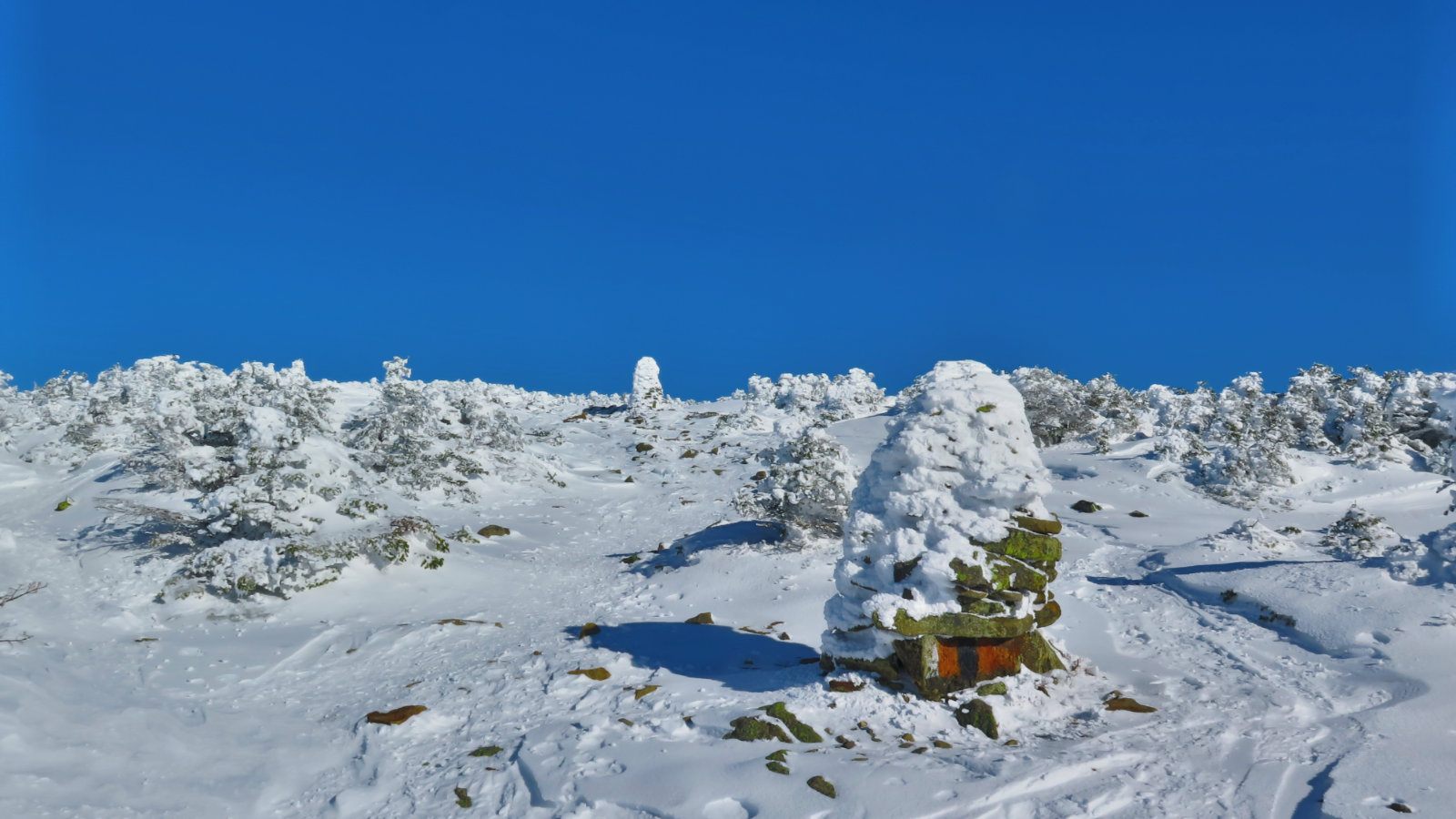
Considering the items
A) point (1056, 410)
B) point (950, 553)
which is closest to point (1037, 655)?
point (950, 553)

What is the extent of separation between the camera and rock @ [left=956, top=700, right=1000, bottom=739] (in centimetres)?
980

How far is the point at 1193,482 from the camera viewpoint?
29.3m

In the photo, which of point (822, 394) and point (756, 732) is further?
point (822, 394)

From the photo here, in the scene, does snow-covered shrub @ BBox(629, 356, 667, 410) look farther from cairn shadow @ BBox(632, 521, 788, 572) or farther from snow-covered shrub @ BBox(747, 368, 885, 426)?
cairn shadow @ BBox(632, 521, 788, 572)

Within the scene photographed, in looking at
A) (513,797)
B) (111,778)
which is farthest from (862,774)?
(111,778)

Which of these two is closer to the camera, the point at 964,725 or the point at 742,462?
the point at 964,725

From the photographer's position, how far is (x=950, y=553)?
1090 cm

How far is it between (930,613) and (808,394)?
1844 inches

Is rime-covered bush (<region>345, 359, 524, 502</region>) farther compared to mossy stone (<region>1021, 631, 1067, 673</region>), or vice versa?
rime-covered bush (<region>345, 359, 524, 502</region>)

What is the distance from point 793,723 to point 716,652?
4012 mm

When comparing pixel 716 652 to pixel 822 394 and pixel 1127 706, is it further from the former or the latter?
pixel 822 394

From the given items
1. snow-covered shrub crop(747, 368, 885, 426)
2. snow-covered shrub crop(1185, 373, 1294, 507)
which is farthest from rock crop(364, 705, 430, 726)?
snow-covered shrub crop(747, 368, 885, 426)

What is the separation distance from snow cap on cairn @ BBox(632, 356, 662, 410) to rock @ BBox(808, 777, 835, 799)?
54.2 meters

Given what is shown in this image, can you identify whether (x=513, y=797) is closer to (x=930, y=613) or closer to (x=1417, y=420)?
(x=930, y=613)
